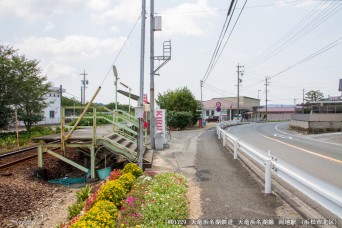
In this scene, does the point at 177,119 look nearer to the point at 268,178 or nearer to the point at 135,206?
the point at 268,178

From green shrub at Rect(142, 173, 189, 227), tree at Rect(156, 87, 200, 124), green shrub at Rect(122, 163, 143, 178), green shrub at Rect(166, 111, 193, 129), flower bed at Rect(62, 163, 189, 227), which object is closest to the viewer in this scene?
flower bed at Rect(62, 163, 189, 227)

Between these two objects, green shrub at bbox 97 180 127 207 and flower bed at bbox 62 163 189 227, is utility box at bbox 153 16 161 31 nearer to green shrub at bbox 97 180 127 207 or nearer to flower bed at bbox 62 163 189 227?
flower bed at bbox 62 163 189 227

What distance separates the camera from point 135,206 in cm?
490

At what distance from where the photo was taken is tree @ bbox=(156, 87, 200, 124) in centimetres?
3756

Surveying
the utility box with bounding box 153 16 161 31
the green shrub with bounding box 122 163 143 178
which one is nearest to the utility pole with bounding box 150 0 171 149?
the utility box with bounding box 153 16 161 31

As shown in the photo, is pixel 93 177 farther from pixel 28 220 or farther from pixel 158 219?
pixel 158 219

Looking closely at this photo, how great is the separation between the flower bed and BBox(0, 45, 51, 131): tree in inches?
813

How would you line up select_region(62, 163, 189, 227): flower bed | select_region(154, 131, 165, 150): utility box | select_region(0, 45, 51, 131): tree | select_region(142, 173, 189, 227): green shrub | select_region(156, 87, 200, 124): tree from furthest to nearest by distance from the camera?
1. select_region(156, 87, 200, 124): tree
2. select_region(0, 45, 51, 131): tree
3. select_region(154, 131, 165, 150): utility box
4. select_region(142, 173, 189, 227): green shrub
5. select_region(62, 163, 189, 227): flower bed

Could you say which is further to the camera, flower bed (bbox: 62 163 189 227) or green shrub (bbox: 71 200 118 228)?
flower bed (bbox: 62 163 189 227)

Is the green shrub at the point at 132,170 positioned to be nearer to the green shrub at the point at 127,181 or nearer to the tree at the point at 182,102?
the green shrub at the point at 127,181

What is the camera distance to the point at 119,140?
11.3 meters

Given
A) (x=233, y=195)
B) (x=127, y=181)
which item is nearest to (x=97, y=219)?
(x=127, y=181)

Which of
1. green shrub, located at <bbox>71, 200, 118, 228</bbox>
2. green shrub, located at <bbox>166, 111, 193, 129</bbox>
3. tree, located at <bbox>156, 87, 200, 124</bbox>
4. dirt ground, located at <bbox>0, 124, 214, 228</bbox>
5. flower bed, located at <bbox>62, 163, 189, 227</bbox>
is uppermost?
tree, located at <bbox>156, 87, 200, 124</bbox>

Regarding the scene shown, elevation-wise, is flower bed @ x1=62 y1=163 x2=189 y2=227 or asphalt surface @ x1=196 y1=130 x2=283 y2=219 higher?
flower bed @ x1=62 y1=163 x2=189 y2=227
